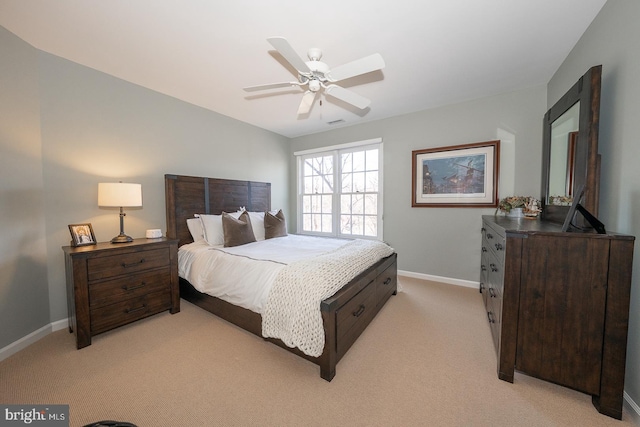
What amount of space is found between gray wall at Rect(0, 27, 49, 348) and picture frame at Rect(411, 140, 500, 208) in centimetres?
433

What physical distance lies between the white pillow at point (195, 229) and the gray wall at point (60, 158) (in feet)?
1.02

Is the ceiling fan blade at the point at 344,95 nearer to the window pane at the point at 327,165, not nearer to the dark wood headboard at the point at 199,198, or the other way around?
the window pane at the point at 327,165

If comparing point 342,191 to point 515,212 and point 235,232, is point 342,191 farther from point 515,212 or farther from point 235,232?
point 515,212

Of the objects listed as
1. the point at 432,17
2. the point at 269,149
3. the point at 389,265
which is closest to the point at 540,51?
the point at 432,17

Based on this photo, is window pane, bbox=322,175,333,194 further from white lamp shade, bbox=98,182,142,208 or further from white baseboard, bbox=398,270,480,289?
white lamp shade, bbox=98,182,142,208

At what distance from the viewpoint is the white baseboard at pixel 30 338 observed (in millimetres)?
1835

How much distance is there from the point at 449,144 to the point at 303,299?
10.1ft

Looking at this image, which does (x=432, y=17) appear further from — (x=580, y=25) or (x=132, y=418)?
(x=132, y=418)

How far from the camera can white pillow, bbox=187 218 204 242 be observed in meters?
3.09

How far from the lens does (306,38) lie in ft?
6.42

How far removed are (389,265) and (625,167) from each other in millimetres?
1969

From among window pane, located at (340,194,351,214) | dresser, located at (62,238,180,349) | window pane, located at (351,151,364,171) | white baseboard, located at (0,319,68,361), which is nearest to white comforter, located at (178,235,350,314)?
dresser, located at (62,238,180,349)

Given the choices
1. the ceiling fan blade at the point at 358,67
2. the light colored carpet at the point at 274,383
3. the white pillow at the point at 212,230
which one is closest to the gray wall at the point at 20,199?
the light colored carpet at the point at 274,383

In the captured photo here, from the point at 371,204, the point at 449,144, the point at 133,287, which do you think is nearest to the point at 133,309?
the point at 133,287
